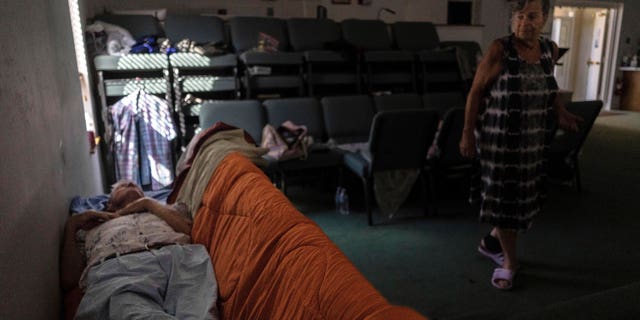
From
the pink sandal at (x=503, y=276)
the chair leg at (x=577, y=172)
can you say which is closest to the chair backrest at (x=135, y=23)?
the pink sandal at (x=503, y=276)

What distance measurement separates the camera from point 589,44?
28.9ft

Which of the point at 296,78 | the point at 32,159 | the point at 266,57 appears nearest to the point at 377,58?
the point at 296,78

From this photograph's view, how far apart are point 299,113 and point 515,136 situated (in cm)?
235

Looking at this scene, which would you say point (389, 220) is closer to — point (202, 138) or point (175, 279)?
point (202, 138)

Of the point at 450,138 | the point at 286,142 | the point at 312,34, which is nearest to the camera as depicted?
the point at 450,138

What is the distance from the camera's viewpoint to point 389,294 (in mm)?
2068

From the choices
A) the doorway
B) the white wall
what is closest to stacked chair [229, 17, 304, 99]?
the white wall

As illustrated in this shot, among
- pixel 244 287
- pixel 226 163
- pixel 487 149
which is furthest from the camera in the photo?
pixel 487 149

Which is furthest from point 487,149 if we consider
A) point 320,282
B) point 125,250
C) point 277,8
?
point 277,8

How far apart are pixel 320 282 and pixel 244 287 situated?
0.38m

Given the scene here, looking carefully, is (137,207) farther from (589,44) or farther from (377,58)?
(589,44)

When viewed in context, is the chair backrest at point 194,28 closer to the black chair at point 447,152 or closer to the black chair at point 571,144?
the black chair at point 447,152

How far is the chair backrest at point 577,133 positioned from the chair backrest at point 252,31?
116 inches

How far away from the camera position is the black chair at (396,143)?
9.13 feet
